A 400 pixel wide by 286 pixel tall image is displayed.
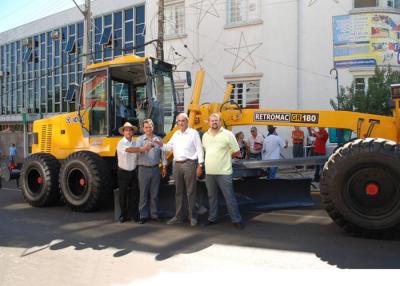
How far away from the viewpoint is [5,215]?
8.84 meters

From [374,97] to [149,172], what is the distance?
7.97 metres

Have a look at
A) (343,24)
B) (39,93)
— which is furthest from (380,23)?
(39,93)

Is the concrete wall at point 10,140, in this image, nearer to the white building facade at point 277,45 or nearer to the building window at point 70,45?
the building window at point 70,45

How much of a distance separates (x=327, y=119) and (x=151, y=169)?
2991 millimetres

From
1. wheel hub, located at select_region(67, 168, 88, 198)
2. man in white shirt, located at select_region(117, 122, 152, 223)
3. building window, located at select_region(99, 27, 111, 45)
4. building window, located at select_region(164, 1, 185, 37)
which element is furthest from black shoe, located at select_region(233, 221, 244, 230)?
building window, located at select_region(99, 27, 111, 45)

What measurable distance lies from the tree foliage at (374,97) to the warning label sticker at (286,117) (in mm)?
5960

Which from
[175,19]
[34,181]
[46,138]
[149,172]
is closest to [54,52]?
[175,19]

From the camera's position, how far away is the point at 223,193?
7227 mm

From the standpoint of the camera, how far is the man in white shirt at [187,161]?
24.1 feet

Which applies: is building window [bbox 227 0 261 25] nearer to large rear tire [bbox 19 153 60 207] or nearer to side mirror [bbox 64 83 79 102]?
side mirror [bbox 64 83 79 102]

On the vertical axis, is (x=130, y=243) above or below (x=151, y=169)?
below

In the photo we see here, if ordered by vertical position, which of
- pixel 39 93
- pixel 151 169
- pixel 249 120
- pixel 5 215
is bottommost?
pixel 5 215

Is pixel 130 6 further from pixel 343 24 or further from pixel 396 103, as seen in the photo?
pixel 396 103

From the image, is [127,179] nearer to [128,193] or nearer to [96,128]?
[128,193]
